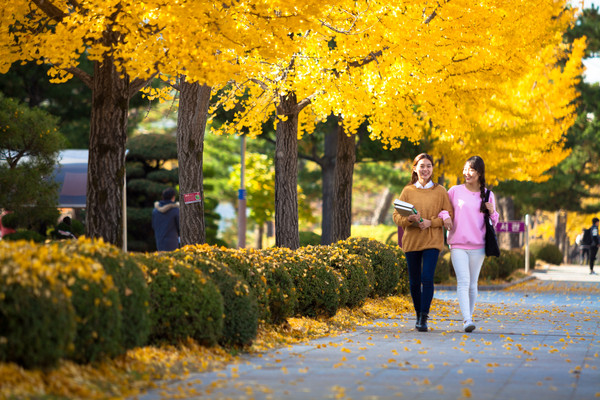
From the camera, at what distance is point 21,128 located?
1919 cm

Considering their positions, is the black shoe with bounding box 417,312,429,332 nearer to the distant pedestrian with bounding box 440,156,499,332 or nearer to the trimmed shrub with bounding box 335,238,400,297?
the distant pedestrian with bounding box 440,156,499,332

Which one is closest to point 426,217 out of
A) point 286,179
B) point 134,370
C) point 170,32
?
point 170,32

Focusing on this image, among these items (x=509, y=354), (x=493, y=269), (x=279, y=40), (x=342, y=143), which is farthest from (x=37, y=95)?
(x=509, y=354)

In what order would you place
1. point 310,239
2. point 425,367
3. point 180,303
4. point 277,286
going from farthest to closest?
point 310,239, point 277,286, point 180,303, point 425,367

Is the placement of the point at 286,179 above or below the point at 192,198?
above

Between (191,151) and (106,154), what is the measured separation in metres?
3.38

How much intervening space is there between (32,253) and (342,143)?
12.7 metres

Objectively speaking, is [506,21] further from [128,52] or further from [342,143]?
[128,52]

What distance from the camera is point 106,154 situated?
33.0 feet

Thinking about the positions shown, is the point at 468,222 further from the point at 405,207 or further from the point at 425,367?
the point at 425,367

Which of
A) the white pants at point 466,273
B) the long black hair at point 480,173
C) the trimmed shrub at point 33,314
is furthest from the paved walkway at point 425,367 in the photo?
the long black hair at point 480,173

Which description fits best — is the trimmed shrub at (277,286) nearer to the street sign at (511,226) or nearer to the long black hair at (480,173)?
the long black hair at (480,173)

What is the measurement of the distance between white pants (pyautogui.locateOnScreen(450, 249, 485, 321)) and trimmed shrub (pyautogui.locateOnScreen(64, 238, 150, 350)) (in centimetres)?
440

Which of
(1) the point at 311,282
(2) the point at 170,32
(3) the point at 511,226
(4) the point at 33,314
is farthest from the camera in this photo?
(3) the point at 511,226
